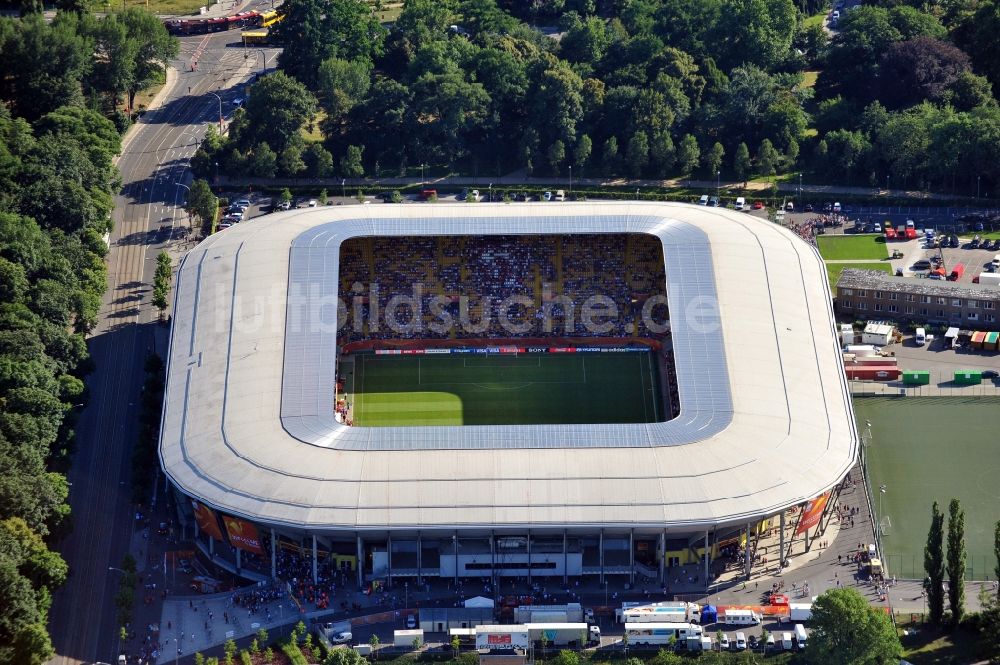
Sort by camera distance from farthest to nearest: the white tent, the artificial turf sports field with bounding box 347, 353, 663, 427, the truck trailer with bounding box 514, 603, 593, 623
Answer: the artificial turf sports field with bounding box 347, 353, 663, 427, the white tent, the truck trailer with bounding box 514, 603, 593, 623

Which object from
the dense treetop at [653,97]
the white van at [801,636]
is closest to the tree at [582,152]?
the dense treetop at [653,97]

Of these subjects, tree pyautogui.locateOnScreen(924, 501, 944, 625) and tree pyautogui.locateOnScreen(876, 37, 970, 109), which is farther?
tree pyautogui.locateOnScreen(876, 37, 970, 109)

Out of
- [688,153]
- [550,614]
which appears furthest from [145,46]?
[550,614]

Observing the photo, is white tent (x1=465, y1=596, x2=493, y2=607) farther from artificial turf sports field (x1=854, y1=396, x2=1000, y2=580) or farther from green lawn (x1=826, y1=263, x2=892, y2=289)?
green lawn (x1=826, y1=263, x2=892, y2=289)

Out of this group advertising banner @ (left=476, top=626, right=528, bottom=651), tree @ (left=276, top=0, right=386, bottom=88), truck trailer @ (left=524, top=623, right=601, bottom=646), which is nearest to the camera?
advertising banner @ (left=476, top=626, right=528, bottom=651)

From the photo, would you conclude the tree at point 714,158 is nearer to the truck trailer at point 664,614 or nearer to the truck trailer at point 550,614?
the truck trailer at point 664,614

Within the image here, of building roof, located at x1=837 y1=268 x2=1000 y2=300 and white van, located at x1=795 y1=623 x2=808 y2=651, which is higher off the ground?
building roof, located at x1=837 y1=268 x2=1000 y2=300

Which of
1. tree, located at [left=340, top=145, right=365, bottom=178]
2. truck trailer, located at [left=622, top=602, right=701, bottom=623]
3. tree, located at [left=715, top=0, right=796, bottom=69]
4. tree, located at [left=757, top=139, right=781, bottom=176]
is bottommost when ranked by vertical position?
truck trailer, located at [left=622, top=602, right=701, bottom=623]

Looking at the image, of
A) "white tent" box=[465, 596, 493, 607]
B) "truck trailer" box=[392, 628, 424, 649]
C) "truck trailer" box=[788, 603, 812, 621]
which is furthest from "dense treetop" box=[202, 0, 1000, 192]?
"truck trailer" box=[392, 628, 424, 649]
